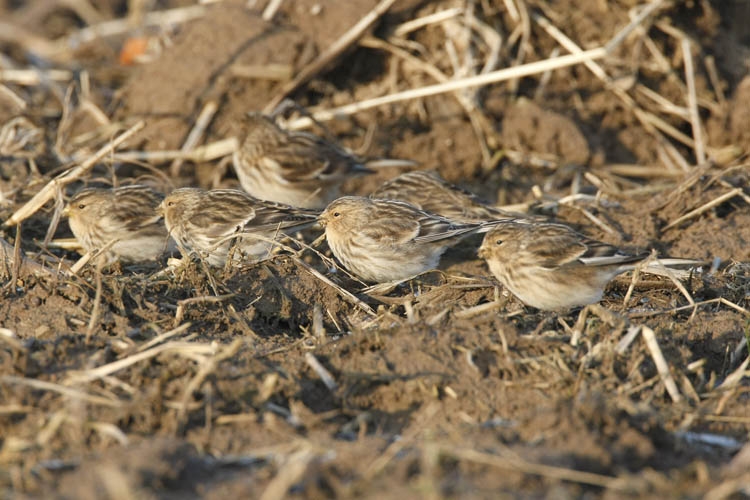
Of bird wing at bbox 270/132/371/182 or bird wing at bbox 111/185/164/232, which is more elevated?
bird wing at bbox 270/132/371/182

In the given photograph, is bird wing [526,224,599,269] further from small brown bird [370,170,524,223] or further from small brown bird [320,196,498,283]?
small brown bird [370,170,524,223]

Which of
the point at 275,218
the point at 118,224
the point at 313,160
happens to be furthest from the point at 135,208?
the point at 313,160

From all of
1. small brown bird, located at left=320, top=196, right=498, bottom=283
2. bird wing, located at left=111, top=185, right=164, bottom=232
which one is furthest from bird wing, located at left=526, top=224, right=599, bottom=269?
bird wing, located at left=111, top=185, right=164, bottom=232

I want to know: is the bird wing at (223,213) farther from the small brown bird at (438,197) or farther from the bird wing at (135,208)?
the small brown bird at (438,197)

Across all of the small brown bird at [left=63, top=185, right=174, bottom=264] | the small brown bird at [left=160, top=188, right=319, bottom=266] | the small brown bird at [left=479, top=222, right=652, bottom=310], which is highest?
the small brown bird at [left=479, top=222, right=652, bottom=310]

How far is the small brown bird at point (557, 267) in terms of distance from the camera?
6.77 metres

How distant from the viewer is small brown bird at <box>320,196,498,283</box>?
7688mm

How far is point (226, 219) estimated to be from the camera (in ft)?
26.2

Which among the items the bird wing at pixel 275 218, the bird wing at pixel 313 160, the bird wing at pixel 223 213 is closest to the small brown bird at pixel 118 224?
the bird wing at pixel 223 213

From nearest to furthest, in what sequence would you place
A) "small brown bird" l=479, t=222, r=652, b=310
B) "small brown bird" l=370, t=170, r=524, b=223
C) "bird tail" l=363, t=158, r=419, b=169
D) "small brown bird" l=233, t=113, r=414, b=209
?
"small brown bird" l=479, t=222, r=652, b=310 < "small brown bird" l=370, t=170, r=524, b=223 < "small brown bird" l=233, t=113, r=414, b=209 < "bird tail" l=363, t=158, r=419, b=169

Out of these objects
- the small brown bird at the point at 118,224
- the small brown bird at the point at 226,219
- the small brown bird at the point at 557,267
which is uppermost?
the small brown bird at the point at 557,267

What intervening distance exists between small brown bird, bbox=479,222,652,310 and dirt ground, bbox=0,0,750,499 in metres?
0.19

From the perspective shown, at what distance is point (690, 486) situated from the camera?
4387 mm

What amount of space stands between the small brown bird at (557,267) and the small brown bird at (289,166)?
267cm
